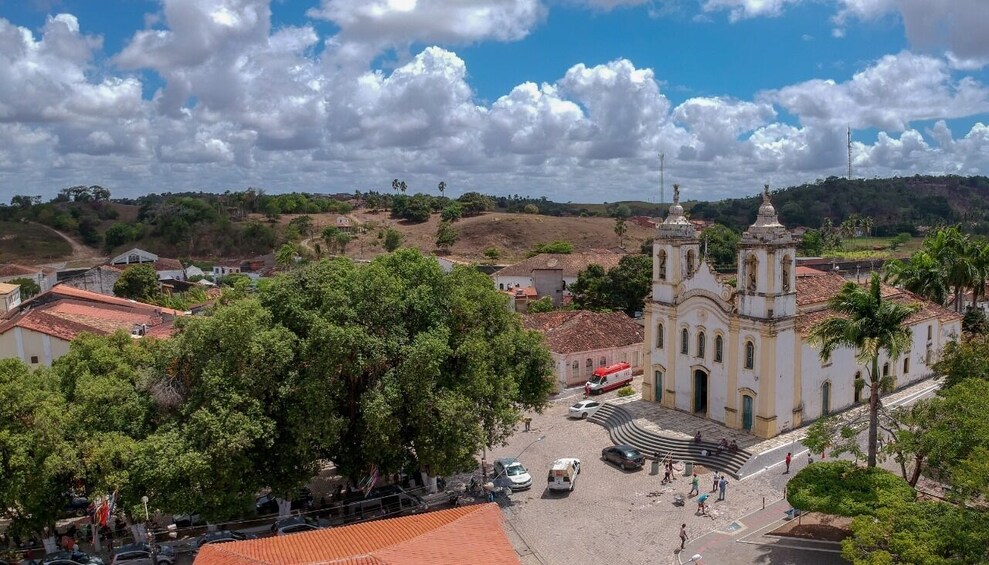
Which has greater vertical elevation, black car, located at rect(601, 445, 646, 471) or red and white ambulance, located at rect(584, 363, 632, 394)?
red and white ambulance, located at rect(584, 363, 632, 394)

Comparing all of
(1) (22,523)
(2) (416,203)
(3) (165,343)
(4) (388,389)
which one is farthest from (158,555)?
(2) (416,203)

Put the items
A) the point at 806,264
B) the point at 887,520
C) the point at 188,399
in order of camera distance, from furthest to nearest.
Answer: the point at 806,264, the point at 188,399, the point at 887,520

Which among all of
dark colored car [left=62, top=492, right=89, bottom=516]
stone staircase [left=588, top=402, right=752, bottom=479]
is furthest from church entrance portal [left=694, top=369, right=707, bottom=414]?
dark colored car [left=62, top=492, right=89, bottom=516]

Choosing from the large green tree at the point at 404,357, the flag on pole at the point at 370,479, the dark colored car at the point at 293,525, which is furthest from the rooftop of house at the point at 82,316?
the flag on pole at the point at 370,479

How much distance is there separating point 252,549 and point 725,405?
21697 mm

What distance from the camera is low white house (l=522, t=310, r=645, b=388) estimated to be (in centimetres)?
4109

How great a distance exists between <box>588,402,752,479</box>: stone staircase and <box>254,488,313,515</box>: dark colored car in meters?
13.5

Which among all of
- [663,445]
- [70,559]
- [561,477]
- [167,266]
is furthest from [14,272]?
[663,445]

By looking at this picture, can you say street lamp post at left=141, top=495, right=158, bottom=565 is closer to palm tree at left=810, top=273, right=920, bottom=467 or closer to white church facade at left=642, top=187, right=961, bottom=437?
palm tree at left=810, top=273, right=920, bottom=467

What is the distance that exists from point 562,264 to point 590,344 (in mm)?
32456

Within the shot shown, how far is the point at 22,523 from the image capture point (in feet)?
70.0

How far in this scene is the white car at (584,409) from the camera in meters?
35.7

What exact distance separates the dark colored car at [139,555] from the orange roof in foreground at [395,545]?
6705 millimetres

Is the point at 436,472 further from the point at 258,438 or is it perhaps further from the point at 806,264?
the point at 806,264
